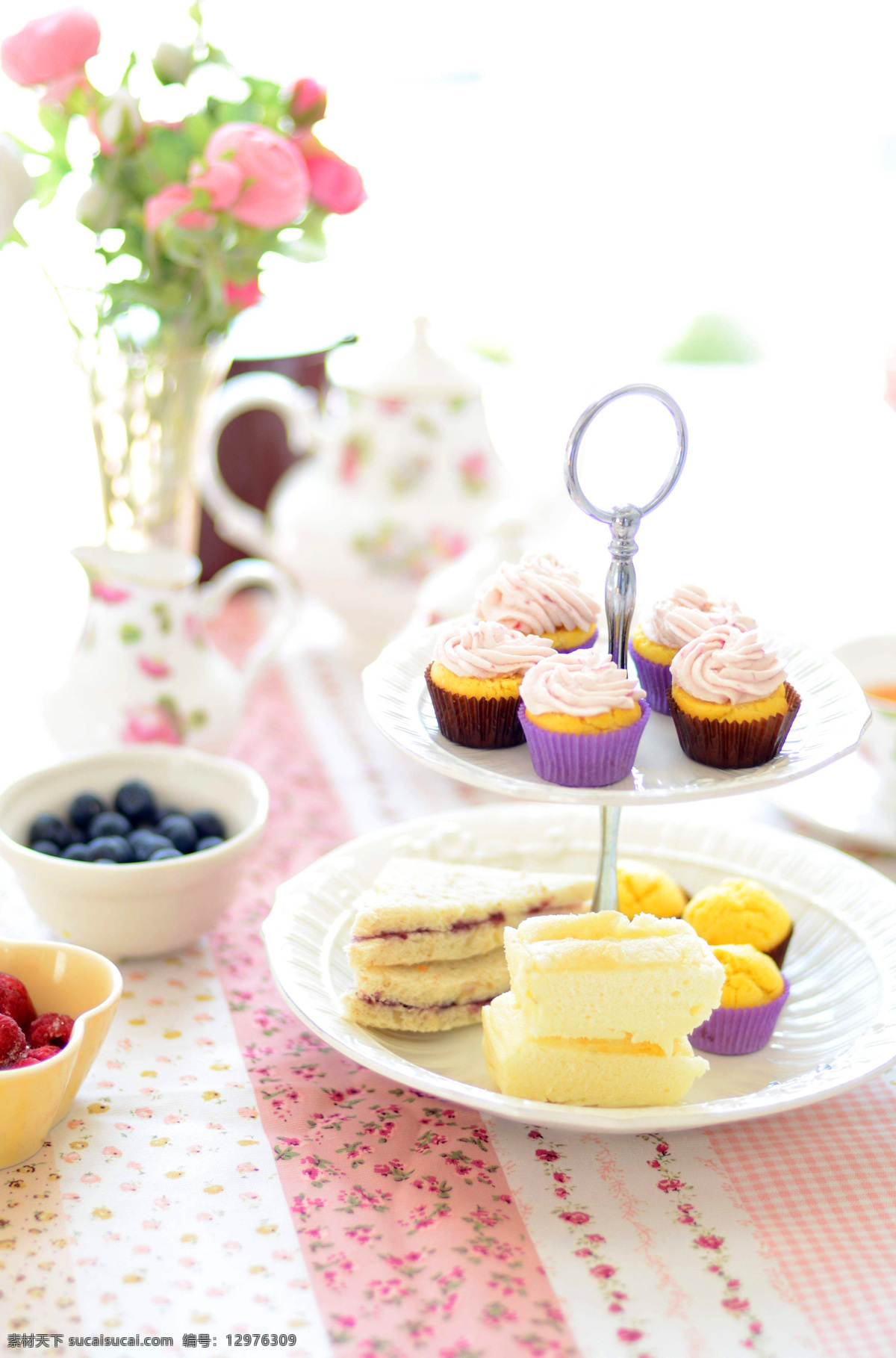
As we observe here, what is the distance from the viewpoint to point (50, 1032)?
103 cm

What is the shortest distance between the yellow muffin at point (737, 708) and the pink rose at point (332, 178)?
838mm

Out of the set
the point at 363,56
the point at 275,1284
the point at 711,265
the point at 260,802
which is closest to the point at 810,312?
the point at 711,265

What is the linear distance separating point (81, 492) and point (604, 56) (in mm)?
2780

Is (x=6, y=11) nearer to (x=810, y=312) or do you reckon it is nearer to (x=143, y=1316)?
(x=810, y=312)

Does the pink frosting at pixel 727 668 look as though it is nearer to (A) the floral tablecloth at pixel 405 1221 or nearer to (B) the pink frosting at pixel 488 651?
(B) the pink frosting at pixel 488 651

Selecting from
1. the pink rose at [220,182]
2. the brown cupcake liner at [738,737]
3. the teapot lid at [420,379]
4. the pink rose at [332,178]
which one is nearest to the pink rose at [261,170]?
the pink rose at [220,182]

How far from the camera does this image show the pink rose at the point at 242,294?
1.52 m

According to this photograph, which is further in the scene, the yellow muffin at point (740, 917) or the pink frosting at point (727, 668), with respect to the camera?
the yellow muffin at point (740, 917)

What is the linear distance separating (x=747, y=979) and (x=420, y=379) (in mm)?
1014

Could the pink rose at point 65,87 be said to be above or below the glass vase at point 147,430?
above

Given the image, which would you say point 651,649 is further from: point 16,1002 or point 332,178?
point 332,178

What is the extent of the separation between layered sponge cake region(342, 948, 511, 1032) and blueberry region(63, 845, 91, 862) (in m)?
0.32

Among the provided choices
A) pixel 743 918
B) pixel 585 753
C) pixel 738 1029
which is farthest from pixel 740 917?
pixel 585 753

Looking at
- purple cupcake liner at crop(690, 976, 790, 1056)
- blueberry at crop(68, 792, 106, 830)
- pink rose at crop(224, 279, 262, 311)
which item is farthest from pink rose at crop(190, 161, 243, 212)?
purple cupcake liner at crop(690, 976, 790, 1056)
